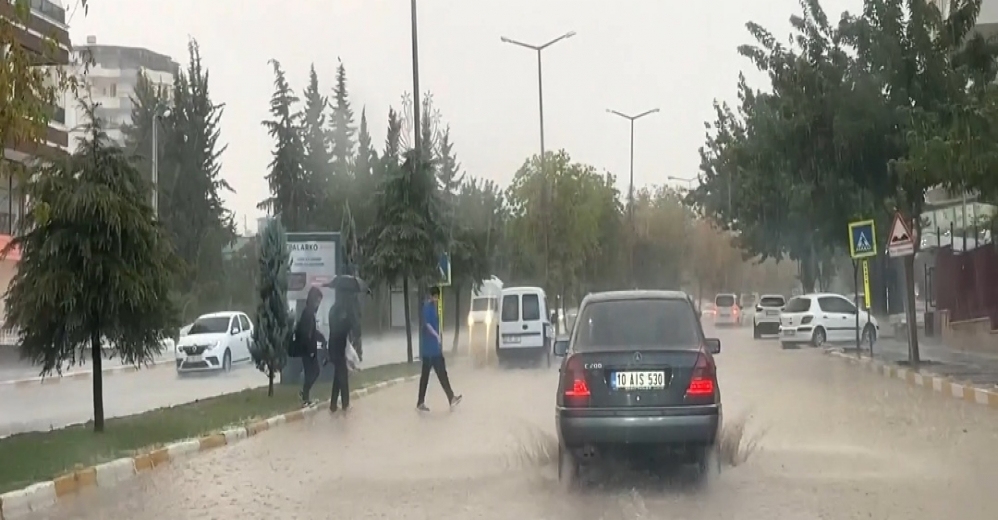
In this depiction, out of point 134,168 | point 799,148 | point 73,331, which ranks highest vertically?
point 799,148

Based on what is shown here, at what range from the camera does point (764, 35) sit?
29453mm

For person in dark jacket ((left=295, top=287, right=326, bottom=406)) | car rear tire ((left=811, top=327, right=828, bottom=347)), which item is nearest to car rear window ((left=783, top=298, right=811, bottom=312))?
car rear tire ((left=811, top=327, right=828, bottom=347))

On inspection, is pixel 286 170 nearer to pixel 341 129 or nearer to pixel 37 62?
pixel 341 129

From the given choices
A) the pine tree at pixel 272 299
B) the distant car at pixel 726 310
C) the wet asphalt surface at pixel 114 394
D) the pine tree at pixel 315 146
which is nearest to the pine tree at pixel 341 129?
the pine tree at pixel 315 146

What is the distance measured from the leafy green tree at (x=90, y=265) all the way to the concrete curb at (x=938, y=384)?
467 inches

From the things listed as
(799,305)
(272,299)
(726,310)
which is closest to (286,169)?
(726,310)

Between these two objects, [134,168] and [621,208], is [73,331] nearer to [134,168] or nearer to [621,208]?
[134,168]

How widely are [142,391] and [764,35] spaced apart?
17.0m

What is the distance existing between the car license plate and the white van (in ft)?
71.3

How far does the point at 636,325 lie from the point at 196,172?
5621 centimetres

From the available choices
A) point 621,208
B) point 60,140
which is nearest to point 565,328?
point 621,208

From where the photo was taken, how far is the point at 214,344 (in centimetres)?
3173

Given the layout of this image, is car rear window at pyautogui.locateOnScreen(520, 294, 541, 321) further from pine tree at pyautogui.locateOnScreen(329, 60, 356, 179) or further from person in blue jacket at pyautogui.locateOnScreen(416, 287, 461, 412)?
pine tree at pyautogui.locateOnScreen(329, 60, 356, 179)

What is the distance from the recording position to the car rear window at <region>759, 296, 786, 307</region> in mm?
49044
